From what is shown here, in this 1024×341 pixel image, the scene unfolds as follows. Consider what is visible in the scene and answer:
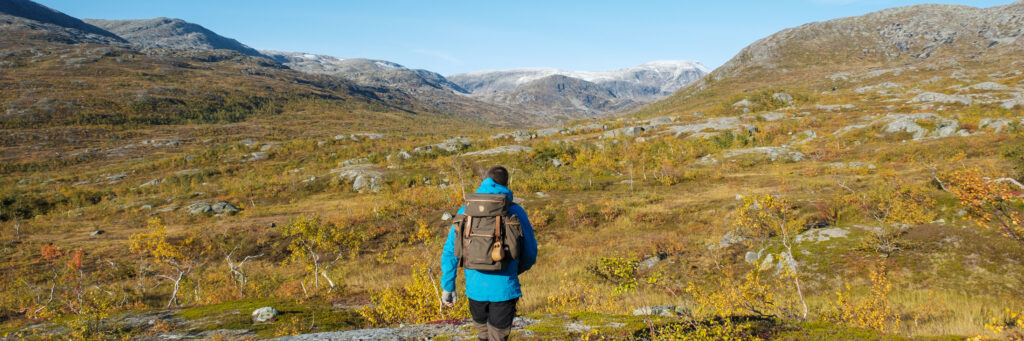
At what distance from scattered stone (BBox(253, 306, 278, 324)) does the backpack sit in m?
7.10

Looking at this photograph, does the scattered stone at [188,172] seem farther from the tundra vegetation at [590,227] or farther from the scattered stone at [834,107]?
the scattered stone at [834,107]

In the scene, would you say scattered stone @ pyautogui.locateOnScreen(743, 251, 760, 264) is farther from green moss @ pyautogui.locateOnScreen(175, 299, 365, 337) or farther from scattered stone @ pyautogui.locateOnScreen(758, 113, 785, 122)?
scattered stone @ pyautogui.locateOnScreen(758, 113, 785, 122)

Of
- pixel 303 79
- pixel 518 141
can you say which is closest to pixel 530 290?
pixel 518 141

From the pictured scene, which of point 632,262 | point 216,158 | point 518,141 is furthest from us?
point 518,141

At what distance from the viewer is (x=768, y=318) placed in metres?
5.99

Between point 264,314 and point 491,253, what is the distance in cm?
773

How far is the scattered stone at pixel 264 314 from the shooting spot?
28.6ft

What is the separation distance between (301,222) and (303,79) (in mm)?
206762

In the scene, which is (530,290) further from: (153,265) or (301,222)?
(153,265)

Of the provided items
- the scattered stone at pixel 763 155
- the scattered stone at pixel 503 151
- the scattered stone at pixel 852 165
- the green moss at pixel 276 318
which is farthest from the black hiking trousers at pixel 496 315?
the scattered stone at pixel 503 151

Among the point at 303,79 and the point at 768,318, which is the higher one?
the point at 303,79

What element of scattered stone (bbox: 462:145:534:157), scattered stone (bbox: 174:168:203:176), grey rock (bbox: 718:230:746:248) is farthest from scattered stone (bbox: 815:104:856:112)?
scattered stone (bbox: 174:168:203:176)

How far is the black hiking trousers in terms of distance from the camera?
15.3 feet

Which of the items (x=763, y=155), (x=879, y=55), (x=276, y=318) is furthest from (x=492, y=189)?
(x=879, y=55)
